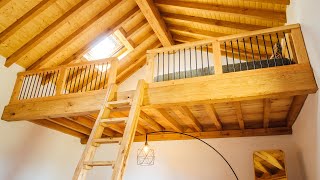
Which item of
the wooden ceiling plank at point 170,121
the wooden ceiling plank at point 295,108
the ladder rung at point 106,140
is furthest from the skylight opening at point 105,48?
the wooden ceiling plank at point 295,108

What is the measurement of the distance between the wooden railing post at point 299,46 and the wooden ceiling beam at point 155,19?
8.89 feet

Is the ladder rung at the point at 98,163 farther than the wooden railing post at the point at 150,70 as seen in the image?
No

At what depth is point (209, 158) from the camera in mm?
5094

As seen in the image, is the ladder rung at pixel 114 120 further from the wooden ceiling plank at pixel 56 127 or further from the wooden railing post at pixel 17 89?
the wooden ceiling plank at pixel 56 127

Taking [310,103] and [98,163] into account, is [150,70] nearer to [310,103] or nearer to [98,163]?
[98,163]

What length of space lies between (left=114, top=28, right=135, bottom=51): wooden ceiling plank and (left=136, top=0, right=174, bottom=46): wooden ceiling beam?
2.39 feet

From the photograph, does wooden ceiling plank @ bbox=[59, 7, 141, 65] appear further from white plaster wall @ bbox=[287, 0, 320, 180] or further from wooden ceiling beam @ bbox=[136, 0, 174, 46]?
white plaster wall @ bbox=[287, 0, 320, 180]

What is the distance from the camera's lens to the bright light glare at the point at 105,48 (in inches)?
231

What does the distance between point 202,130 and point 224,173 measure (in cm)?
95

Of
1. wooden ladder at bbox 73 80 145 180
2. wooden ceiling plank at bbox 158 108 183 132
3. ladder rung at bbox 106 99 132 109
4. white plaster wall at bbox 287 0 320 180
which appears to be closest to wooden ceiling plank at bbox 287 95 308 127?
white plaster wall at bbox 287 0 320 180

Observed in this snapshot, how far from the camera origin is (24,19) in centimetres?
417

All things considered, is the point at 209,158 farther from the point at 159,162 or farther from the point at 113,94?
the point at 113,94

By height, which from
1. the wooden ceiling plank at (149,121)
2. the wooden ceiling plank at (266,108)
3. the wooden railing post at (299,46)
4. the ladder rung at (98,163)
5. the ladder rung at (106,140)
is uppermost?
the wooden railing post at (299,46)

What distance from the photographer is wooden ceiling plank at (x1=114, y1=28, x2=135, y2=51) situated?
563 cm
